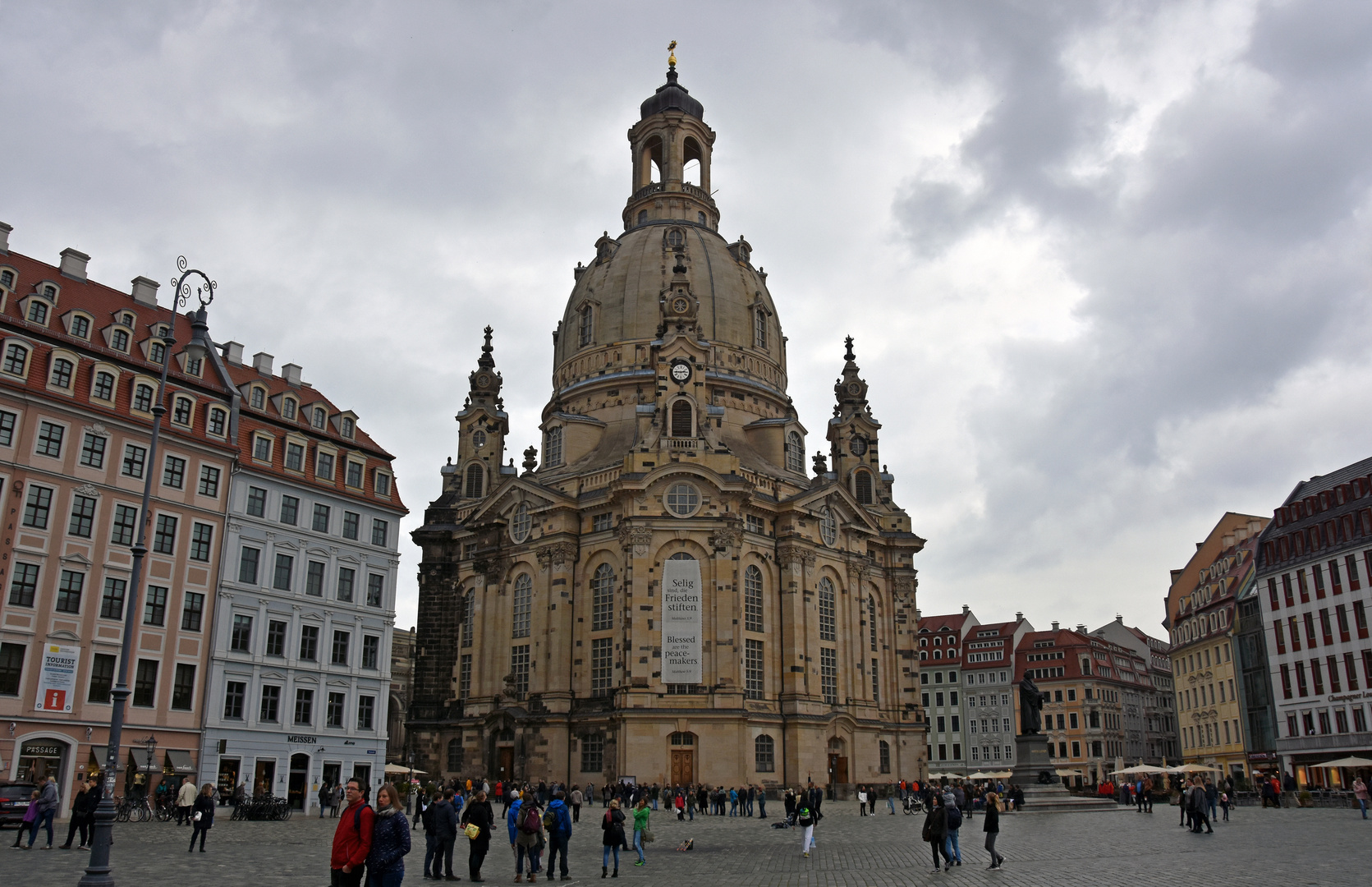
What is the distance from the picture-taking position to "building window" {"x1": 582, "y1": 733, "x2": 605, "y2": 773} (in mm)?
59812

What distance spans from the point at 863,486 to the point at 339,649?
43630 millimetres

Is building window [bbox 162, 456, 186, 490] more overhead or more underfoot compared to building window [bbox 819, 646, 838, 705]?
more overhead

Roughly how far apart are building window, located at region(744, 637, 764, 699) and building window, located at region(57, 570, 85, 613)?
35061mm

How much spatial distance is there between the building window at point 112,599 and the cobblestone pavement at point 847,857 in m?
8.57

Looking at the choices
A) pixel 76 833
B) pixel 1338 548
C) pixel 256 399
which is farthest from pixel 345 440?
pixel 1338 548

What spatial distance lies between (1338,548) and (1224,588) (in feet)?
54.5

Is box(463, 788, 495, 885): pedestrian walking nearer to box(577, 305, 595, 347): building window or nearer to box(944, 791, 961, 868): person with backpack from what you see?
box(944, 791, 961, 868): person with backpack

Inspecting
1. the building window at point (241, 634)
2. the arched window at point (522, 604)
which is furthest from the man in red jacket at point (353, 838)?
the arched window at point (522, 604)

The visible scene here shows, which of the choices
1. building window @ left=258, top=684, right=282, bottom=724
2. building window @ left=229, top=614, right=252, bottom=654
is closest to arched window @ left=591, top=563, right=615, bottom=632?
building window @ left=258, top=684, right=282, bottom=724

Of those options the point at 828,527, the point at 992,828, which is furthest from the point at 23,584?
the point at 828,527

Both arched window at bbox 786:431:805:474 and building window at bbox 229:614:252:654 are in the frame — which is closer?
building window at bbox 229:614:252:654

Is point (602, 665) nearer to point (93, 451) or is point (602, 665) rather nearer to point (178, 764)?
point (178, 764)

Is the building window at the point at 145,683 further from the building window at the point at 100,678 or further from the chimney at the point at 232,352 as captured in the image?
the chimney at the point at 232,352

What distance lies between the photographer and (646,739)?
57.4 m
